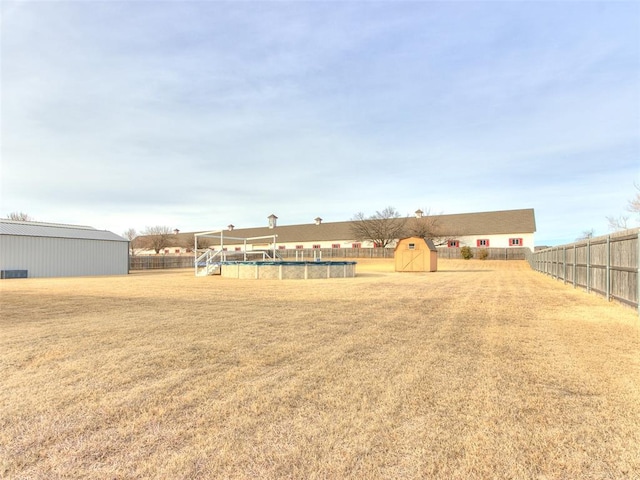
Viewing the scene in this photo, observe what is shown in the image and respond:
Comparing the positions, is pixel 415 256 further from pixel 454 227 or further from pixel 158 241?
pixel 158 241

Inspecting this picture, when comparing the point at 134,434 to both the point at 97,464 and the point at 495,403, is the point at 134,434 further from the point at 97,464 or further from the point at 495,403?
the point at 495,403

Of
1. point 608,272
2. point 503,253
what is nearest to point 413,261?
point 608,272

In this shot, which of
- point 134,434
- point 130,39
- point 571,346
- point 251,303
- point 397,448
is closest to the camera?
point 397,448

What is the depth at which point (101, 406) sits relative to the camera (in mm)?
3582

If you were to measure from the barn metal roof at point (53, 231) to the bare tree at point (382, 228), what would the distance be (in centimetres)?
3830

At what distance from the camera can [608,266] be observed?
36.2ft

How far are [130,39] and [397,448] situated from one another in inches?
563

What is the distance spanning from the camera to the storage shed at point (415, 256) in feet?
111

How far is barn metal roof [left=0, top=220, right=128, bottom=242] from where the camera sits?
27580mm

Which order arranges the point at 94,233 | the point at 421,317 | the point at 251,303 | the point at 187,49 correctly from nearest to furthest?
the point at 421,317 < the point at 251,303 < the point at 187,49 < the point at 94,233

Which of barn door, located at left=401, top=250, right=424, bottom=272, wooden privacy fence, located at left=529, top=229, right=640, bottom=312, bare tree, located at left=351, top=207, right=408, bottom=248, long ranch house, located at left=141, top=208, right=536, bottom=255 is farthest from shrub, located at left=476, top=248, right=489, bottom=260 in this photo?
wooden privacy fence, located at left=529, top=229, right=640, bottom=312

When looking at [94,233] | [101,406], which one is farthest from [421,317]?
[94,233]

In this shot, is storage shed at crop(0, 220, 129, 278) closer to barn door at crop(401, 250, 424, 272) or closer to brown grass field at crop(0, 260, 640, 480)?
brown grass field at crop(0, 260, 640, 480)

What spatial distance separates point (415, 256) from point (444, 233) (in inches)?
1070
